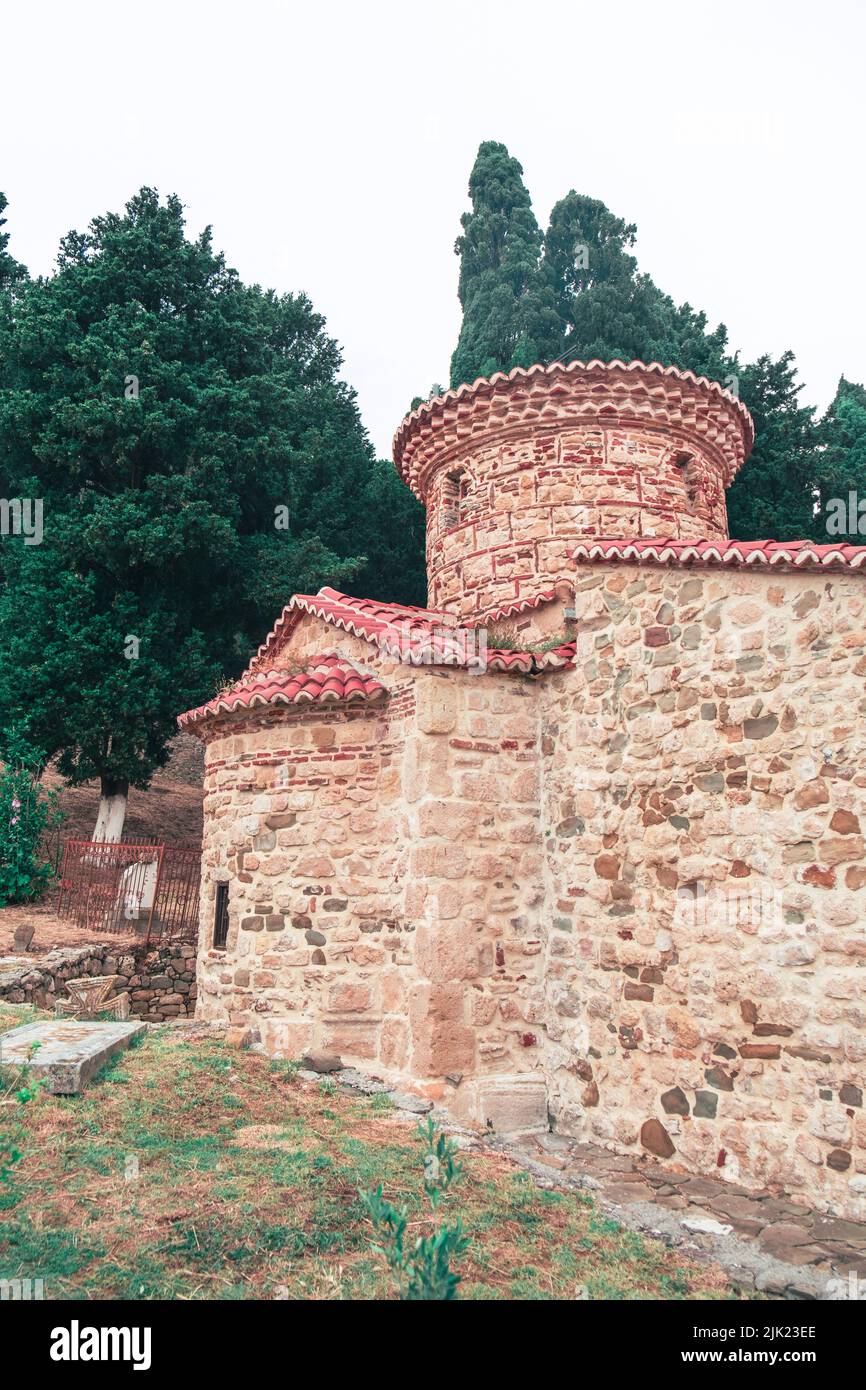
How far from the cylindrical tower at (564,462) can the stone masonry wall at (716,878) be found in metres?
3.12

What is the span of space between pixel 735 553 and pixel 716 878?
2.20 metres

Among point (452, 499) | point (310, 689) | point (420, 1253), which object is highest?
point (452, 499)

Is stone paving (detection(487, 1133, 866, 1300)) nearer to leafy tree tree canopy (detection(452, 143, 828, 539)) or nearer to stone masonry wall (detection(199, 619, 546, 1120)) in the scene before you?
stone masonry wall (detection(199, 619, 546, 1120))

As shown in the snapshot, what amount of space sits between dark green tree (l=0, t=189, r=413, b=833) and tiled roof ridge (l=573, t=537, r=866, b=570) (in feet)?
36.1

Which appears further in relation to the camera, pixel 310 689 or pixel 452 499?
pixel 452 499

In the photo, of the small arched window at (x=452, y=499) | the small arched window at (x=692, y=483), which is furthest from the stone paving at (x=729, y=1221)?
the small arched window at (x=692, y=483)

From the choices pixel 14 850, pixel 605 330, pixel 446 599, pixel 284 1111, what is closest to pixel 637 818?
pixel 284 1111

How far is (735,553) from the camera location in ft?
18.7

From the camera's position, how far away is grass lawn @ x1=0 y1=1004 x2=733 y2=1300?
134 inches

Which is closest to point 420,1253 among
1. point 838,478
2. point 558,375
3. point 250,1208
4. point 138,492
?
point 250,1208

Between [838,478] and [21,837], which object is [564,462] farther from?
[838,478]

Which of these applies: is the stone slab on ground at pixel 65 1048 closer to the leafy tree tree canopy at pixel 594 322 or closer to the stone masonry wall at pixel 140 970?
the stone masonry wall at pixel 140 970

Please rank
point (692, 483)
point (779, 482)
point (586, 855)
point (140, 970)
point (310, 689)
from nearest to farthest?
point (586, 855) → point (310, 689) → point (692, 483) → point (140, 970) → point (779, 482)

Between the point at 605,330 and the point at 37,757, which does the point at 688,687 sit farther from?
the point at 605,330
